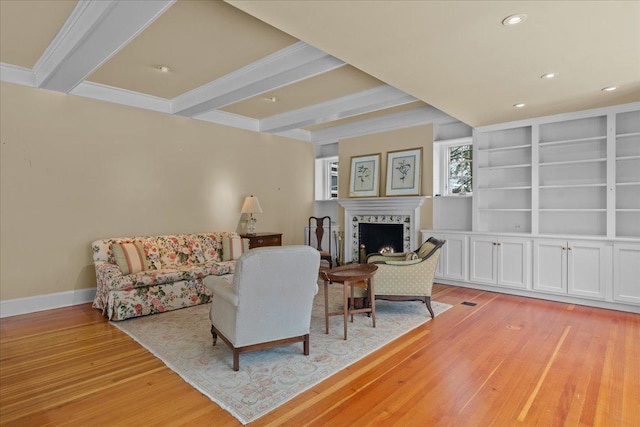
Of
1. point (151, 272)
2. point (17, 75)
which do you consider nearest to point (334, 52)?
point (151, 272)

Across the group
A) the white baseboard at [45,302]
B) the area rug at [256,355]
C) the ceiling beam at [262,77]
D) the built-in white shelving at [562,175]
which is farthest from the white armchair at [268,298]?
the built-in white shelving at [562,175]

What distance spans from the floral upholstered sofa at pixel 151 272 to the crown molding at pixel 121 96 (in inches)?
74.7

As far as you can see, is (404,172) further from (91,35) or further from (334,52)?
(91,35)

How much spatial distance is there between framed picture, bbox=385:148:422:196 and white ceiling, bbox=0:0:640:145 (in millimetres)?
1217

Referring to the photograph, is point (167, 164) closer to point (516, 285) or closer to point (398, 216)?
point (398, 216)

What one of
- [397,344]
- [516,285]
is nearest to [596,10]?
[397,344]

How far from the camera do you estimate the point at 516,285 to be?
4.93 metres

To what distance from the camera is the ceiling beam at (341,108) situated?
4.58 meters

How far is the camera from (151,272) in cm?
423

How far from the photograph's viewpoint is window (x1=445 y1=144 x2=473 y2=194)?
223 inches

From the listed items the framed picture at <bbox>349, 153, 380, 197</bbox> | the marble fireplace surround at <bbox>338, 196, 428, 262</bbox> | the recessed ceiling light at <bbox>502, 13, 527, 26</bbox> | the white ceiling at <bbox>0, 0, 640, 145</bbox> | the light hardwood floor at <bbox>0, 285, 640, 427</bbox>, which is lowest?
the light hardwood floor at <bbox>0, 285, 640, 427</bbox>

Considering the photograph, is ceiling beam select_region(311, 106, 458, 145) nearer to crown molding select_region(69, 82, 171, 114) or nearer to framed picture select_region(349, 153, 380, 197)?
framed picture select_region(349, 153, 380, 197)

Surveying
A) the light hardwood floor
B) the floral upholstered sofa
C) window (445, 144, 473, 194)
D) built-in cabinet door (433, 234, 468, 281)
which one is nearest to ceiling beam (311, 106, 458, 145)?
window (445, 144, 473, 194)

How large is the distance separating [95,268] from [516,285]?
5721 millimetres
